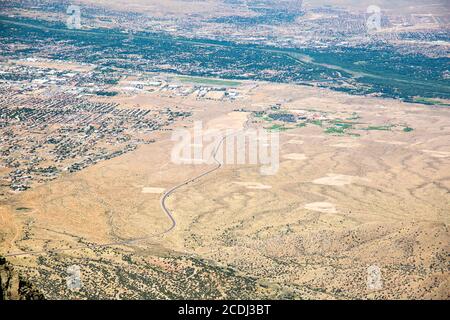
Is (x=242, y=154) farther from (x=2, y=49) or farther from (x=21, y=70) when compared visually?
(x=2, y=49)

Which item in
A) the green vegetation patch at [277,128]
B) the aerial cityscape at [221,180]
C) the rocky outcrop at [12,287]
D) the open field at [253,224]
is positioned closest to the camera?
the rocky outcrop at [12,287]

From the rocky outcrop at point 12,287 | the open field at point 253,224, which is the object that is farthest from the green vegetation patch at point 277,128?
the rocky outcrop at point 12,287

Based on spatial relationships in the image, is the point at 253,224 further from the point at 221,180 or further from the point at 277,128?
the point at 277,128

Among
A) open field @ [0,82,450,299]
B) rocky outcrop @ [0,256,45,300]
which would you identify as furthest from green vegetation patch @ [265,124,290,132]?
rocky outcrop @ [0,256,45,300]

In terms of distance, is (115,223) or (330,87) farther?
(330,87)

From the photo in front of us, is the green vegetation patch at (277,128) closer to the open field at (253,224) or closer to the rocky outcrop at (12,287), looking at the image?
the open field at (253,224)
